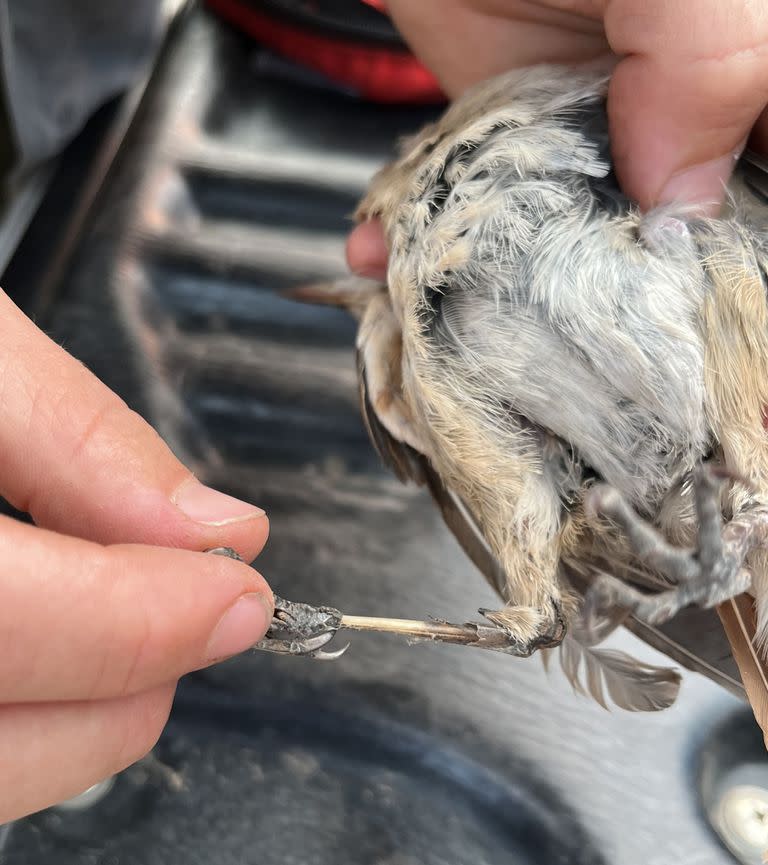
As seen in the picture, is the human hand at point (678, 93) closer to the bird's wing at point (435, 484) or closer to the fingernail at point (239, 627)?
the bird's wing at point (435, 484)

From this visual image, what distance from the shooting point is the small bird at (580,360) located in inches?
39.5

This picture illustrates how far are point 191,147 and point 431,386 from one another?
3.78 ft

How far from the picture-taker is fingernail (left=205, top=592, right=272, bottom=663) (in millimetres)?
869

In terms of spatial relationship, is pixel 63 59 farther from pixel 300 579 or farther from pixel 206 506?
pixel 206 506

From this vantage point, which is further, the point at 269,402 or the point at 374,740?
the point at 269,402

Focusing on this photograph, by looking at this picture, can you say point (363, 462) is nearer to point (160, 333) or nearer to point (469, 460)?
point (160, 333)

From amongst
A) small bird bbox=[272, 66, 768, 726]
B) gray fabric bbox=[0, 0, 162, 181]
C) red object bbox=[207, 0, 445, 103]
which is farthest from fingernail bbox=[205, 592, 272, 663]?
red object bbox=[207, 0, 445, 103]

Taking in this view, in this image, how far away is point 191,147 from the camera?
197cm

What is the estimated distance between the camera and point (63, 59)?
194 cm

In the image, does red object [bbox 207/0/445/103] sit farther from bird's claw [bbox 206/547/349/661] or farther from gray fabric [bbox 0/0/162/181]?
bird's claw [bbox 206/547/349/661]

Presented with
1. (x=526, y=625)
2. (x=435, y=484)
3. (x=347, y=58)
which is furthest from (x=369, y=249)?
(x=347, y=58)

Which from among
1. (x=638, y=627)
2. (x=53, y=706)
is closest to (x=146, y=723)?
(x=53, y=706)

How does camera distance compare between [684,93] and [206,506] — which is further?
[684,93]

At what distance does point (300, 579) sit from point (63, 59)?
4.04 feet
